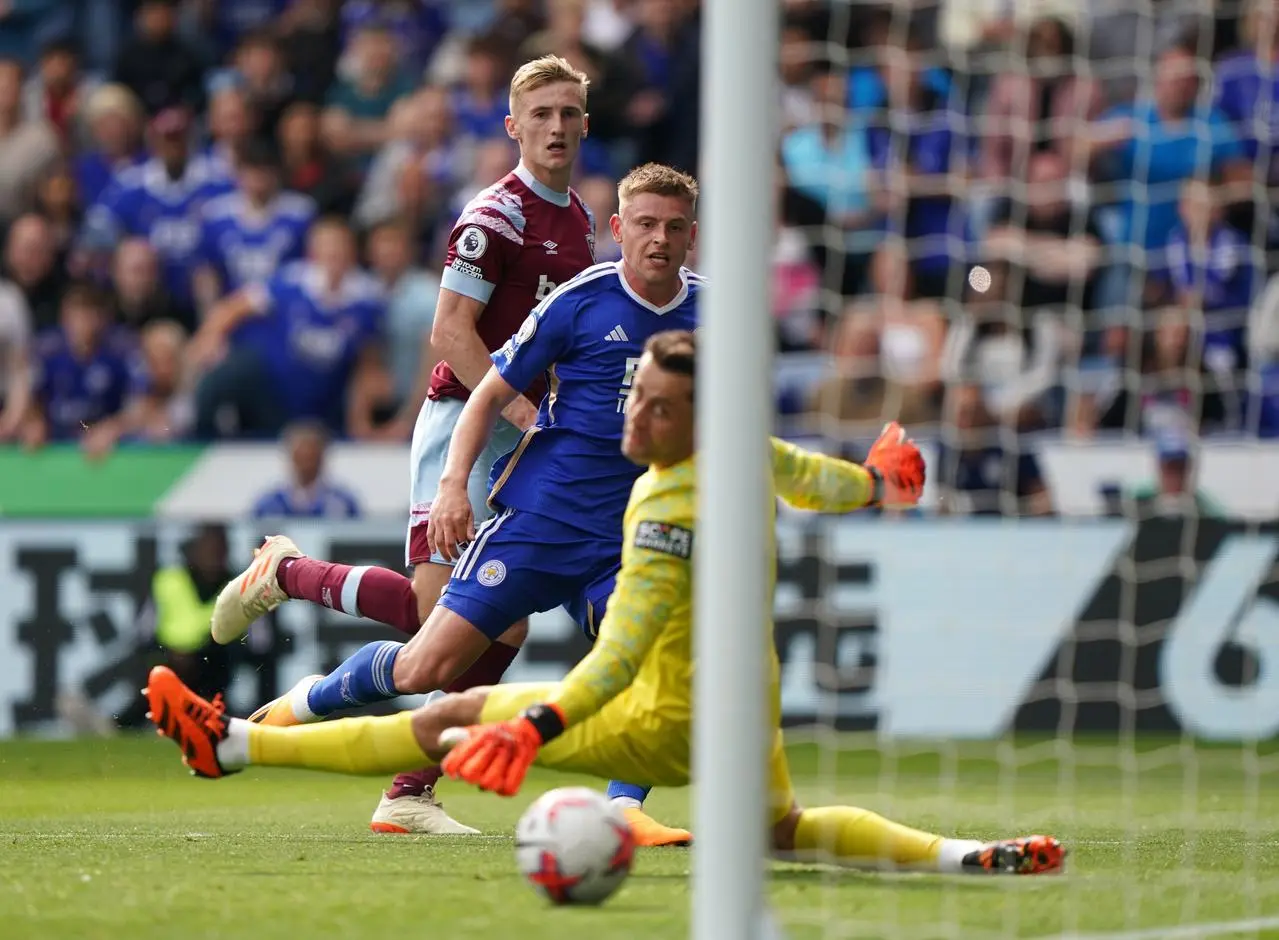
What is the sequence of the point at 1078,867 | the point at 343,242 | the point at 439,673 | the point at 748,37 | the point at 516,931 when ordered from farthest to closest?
1. the point at 343,242
2. the point at 439,673
3. the point at 1078,867
4. the point at 516,931
5. the point at 748,37

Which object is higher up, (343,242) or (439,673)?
(343,242)

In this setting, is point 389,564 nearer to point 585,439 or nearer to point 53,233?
point 53,233

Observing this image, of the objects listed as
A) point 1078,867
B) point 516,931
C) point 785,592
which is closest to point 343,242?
point 785,592

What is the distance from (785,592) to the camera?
10133 mm

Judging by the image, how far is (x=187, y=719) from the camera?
200 inches

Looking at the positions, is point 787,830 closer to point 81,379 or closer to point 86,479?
point 86,479

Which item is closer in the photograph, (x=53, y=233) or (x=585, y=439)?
(x=585, y=439)

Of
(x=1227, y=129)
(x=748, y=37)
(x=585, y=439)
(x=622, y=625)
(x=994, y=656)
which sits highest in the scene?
(x=1227, y=129)

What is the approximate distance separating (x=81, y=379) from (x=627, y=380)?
6615 mm

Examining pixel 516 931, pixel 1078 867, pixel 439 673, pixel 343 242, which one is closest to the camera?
pixel 516 931

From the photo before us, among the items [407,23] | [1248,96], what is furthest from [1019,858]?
[407,23]

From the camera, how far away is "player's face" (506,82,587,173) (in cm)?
645

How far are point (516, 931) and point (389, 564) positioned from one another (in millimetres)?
6453

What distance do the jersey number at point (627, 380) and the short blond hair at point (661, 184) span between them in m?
0.47
